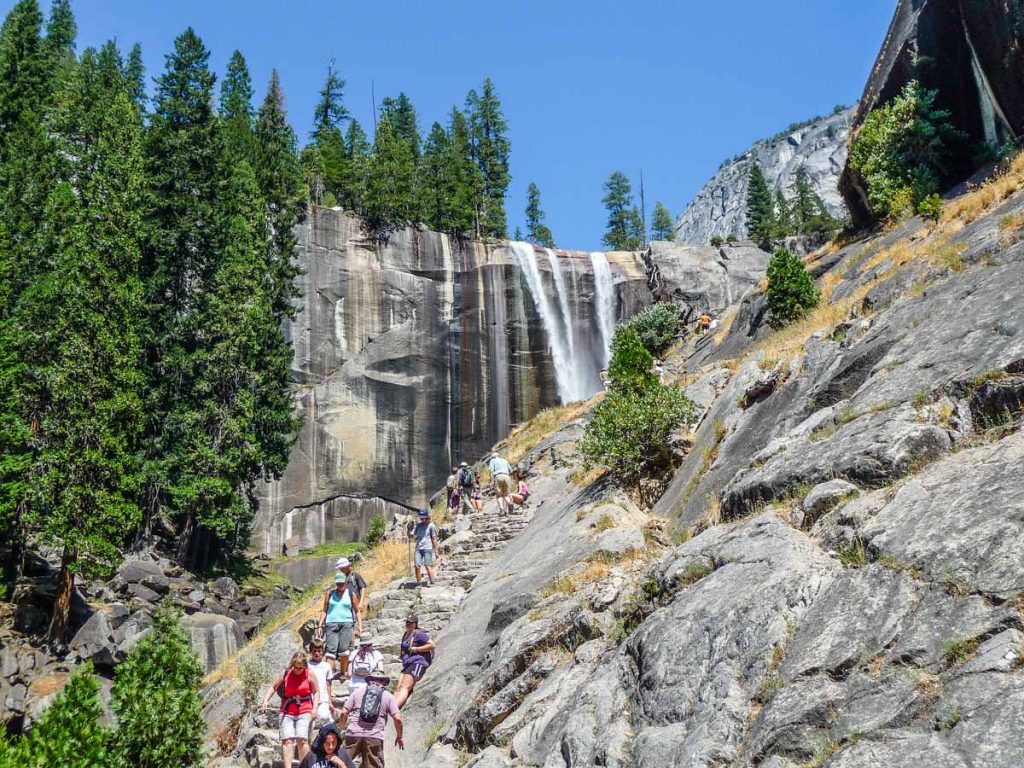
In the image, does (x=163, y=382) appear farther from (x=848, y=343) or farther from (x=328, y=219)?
(x=848, y=343)

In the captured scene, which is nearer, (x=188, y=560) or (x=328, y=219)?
(x=188, y=560)

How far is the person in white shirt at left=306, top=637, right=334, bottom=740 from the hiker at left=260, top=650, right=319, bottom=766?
92 millimetres

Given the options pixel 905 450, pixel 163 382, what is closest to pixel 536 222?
pixel 163 382

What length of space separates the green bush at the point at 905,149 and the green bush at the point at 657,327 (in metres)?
14.2

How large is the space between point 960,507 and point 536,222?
7856cm

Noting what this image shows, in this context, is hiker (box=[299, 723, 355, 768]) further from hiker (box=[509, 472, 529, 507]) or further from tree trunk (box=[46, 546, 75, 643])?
tree trunk (box=[46, 546, 75, 643])

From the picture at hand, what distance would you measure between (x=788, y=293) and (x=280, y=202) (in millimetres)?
28225

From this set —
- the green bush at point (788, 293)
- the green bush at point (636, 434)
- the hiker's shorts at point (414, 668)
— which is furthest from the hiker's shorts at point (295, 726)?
the green bush at point (788, 293)

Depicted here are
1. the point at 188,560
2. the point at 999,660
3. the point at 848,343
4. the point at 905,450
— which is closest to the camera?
the point at 999,660

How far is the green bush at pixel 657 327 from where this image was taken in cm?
3972

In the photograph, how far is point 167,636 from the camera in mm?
15555

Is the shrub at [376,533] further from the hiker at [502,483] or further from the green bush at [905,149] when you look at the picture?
the green bush at [905,149]

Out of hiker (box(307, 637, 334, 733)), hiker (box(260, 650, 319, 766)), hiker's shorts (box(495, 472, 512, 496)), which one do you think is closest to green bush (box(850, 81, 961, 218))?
hiker's shorts (box(495, 472, 512, 496))

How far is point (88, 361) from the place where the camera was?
26078mm
